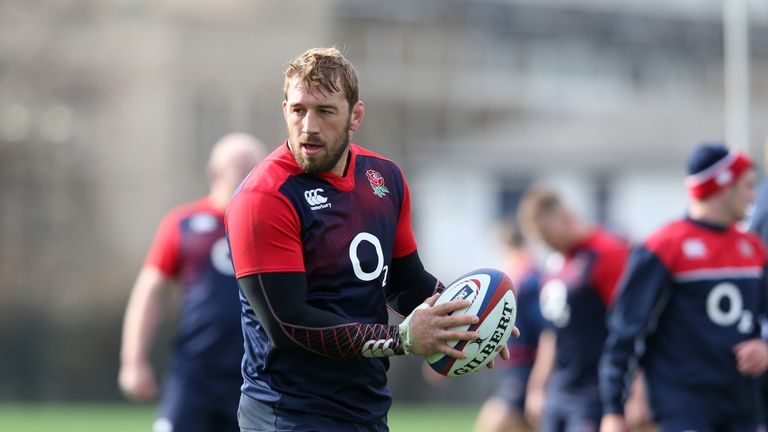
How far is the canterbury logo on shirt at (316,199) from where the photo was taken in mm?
5297

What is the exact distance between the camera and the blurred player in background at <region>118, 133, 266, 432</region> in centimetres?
845

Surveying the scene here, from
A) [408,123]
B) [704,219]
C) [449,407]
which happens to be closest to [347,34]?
[408,123]

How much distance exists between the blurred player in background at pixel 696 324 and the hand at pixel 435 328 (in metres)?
2.84

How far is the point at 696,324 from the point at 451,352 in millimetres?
3022

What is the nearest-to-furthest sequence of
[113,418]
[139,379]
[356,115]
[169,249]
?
[356,115], [169,249], [139,379], [113,418]

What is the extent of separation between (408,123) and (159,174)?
16.0m

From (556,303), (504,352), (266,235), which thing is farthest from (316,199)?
(556,303)

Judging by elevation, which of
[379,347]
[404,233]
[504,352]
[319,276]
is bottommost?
[504,352]

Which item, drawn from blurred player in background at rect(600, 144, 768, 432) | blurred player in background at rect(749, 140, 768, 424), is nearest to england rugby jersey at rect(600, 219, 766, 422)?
blurred player in background at rect(600, 144, 768, 432)

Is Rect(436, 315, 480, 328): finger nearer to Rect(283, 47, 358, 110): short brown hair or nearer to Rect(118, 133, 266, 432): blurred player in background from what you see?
Rect(283, 47, 358, 110): short brown hair

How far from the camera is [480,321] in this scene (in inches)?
208

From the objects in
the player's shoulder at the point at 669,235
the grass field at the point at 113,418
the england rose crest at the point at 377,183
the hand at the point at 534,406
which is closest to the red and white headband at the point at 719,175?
the player's shoulder at the point at 669,235

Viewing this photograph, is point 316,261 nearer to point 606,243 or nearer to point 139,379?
point 139,379

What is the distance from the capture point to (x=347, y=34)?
55344mm
